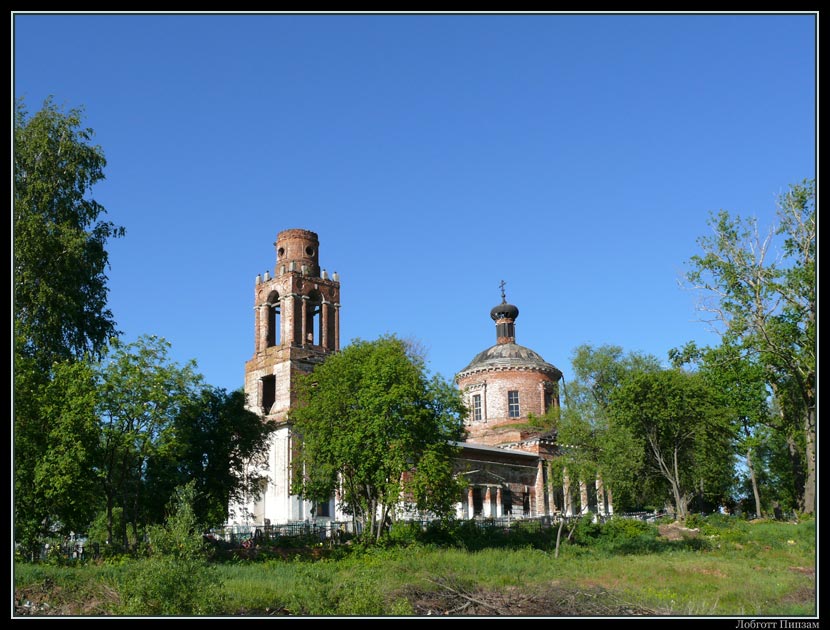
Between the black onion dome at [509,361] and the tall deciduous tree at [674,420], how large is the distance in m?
10.6

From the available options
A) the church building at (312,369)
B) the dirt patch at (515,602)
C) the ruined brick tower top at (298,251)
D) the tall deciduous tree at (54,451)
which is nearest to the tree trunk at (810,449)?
the church building at (312,369)

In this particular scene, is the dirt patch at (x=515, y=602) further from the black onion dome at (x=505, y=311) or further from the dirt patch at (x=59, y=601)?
the black onion dome at (x=505, y=311)

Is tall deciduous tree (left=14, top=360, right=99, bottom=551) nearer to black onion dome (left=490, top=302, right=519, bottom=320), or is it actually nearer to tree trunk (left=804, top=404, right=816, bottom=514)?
tree trunk (left=804, top=404, right=816, bottom=514)

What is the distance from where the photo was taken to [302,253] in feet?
147

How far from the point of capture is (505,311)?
5744cm

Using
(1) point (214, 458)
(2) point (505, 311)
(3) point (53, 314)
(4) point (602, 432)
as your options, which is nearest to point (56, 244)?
(3) point (53, 314)

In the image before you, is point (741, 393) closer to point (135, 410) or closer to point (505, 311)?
point (505, 311)

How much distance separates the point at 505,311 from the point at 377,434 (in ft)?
99.7

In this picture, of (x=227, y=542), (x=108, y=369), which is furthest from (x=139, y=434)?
(x=227, y=542)

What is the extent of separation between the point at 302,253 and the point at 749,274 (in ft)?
79.8

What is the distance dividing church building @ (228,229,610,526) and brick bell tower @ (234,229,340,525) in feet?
0.17

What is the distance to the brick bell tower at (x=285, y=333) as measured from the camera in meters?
39.8

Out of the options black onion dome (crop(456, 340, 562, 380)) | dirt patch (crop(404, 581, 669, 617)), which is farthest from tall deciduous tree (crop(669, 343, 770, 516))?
dirt patch (crop(404, 581, 669, 617))

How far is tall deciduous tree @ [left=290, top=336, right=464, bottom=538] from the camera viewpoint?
1115 inches
